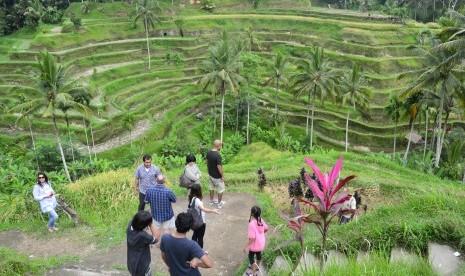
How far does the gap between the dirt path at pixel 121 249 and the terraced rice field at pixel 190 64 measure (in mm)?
22055

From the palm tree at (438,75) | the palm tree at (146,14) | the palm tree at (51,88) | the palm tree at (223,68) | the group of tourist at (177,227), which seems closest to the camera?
the group of tourist at (177,227)

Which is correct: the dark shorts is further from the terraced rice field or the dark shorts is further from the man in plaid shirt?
→ the terraced rice field

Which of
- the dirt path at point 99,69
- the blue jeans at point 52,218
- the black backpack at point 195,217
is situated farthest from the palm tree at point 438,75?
the dirt path at point 99,69

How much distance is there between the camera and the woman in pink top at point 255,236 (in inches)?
266

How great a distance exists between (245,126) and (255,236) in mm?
32464

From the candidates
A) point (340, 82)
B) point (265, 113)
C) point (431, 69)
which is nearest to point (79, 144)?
point (265, 113)

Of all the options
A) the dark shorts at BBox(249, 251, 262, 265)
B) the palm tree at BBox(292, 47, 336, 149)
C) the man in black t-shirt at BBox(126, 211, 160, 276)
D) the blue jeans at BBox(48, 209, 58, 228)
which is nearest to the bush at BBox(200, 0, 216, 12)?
the palm tree at BBox(292, 47, 336, 149)

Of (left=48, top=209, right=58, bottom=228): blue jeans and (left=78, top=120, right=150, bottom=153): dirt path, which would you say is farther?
(left=78, top=120, right=150, bottom=153): dirt path

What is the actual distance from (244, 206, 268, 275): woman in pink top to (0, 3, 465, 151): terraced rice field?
25.3 meters

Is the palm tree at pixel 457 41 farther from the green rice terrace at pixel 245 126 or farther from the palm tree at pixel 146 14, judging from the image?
the palm tree at pixel 146 14

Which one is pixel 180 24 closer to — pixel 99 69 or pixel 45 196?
pixel 99 69

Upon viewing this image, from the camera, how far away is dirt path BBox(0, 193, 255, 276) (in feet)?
25.7

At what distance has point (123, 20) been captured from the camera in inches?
2056

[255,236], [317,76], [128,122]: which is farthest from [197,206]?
[317,76]
